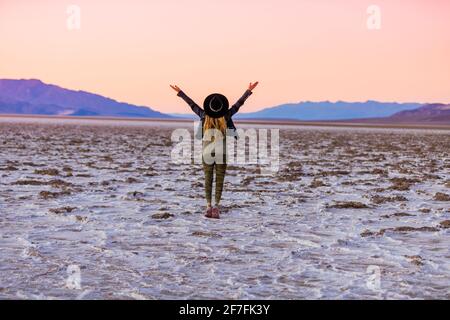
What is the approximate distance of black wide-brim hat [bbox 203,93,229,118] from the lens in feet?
31.7

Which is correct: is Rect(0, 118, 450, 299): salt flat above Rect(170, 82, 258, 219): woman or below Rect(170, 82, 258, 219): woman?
below

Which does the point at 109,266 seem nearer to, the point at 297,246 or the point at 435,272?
the point at 297,246

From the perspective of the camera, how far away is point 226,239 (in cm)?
872

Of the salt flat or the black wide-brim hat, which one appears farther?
the black wide-brim hat

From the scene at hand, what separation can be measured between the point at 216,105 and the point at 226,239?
2066 millimetres

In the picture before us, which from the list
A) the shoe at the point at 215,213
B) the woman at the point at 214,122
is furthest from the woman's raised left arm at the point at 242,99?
the shoe at the point at 215,213

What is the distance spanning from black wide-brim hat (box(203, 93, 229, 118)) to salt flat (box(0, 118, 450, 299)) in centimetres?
164

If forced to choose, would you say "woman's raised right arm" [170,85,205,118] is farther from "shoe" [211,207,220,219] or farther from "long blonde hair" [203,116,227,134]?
"shoe" [211,207,220,219]

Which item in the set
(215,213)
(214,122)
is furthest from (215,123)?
(215,213)

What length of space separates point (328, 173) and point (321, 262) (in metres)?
11.7

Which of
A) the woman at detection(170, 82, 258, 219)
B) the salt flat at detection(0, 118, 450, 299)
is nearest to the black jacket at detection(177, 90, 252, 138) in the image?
the woman at detection(170, 82, 258, 219)

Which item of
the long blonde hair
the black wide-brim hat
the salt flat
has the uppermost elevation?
the black wide-brim hat

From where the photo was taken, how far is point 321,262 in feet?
24.7
